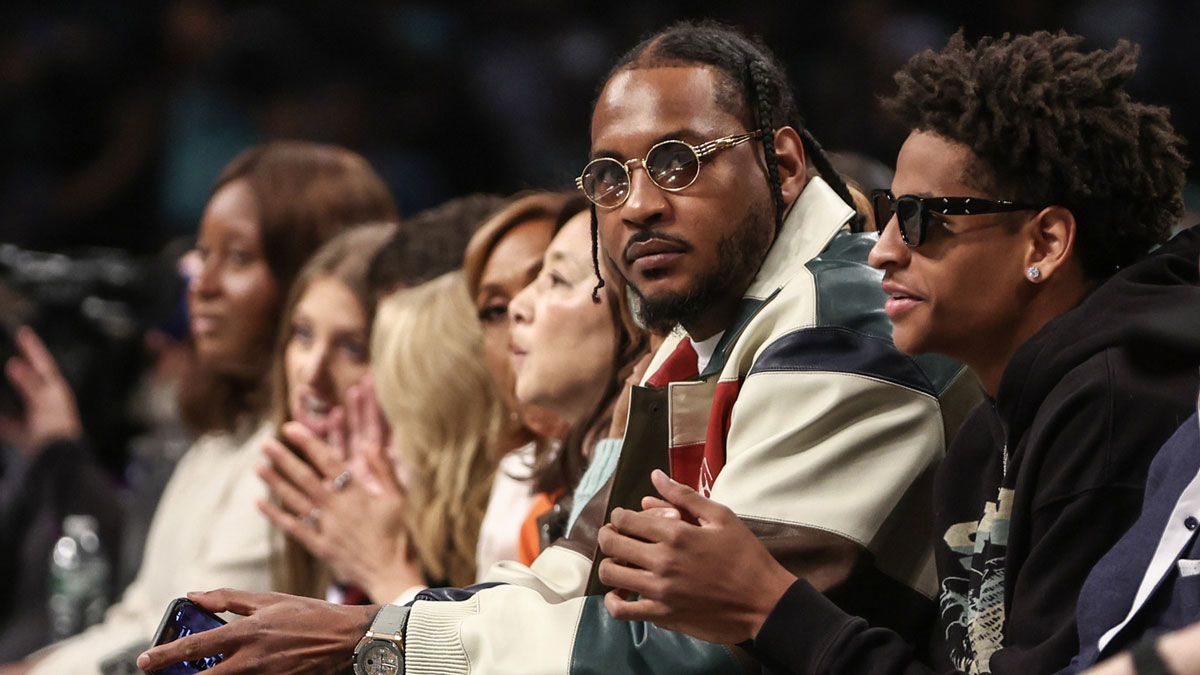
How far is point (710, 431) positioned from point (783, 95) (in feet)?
2.04

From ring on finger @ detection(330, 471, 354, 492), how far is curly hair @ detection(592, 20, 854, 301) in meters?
1.44

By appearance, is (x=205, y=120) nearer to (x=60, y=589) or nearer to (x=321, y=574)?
(x=60, y=589)

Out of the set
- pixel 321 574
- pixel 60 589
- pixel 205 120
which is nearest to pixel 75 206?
pixel 205 120

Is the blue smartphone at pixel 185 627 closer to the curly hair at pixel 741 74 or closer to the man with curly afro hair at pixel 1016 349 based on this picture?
the man with curly afro hair at pixel 1016 349

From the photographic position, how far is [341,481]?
3.82 metres

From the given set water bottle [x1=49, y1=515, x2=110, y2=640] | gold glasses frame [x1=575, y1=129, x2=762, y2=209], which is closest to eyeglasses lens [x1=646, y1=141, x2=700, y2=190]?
gold glasses frame [x1=575, y1=129, x2=762, y2=209]

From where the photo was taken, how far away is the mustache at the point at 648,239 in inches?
102

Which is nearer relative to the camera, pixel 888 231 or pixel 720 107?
pixel 888 231

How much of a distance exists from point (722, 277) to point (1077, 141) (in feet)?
2.16

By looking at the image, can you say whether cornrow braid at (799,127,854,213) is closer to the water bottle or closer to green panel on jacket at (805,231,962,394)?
green panel on jacket at (805,231,962,394)

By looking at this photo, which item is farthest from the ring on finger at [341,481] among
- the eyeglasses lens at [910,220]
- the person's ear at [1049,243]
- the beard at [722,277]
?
the person's ear at [1049,243]

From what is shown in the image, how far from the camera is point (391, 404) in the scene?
3.86 metres

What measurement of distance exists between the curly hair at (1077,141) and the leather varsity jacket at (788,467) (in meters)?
0.35

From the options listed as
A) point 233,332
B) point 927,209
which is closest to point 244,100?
point 233,332
